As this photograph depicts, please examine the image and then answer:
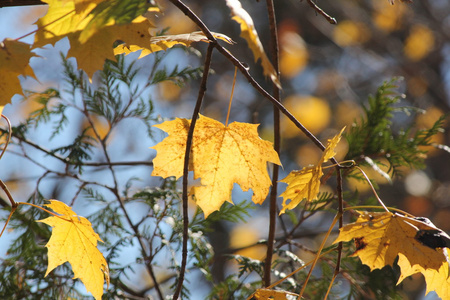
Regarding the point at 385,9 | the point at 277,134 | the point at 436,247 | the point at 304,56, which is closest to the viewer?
the point at 436,247

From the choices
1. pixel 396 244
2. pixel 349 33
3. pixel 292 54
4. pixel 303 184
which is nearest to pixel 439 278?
pixel 396 244

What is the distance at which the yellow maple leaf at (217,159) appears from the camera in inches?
33.1

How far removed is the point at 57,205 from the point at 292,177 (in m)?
0.41

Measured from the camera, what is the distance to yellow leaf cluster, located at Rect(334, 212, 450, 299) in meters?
0.71

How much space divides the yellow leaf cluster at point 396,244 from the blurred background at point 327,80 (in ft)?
9.06

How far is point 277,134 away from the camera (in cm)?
97

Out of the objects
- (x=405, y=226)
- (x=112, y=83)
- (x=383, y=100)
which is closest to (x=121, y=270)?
(x=112, y=83)

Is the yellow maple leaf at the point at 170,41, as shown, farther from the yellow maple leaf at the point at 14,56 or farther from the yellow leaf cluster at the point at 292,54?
the yellow leaf cluster at the point at 292,54

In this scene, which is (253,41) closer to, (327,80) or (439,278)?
(439,278)

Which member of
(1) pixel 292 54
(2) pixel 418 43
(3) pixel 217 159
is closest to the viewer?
(3) pixel 217 159

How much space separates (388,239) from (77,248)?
549 mm

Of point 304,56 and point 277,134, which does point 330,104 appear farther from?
point 277,134

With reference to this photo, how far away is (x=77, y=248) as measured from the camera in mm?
822

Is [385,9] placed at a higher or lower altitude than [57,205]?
lower
